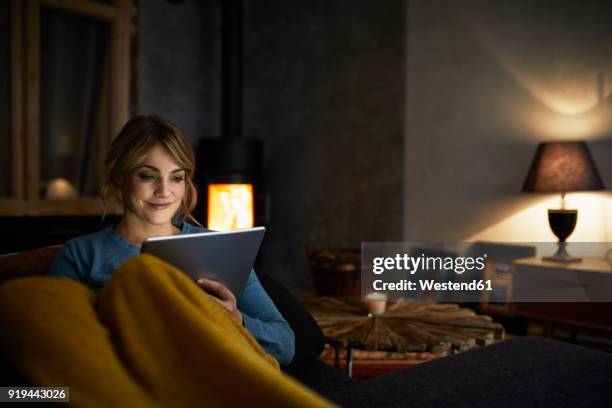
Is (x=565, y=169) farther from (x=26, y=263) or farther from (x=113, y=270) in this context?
(x=26, y=263)

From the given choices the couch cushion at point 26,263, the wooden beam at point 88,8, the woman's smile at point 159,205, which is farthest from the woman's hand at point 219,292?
the wooden beam at point 88,8

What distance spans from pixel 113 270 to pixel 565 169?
8.29ft

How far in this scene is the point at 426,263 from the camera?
3.68 meters

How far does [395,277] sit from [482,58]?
1.80 m

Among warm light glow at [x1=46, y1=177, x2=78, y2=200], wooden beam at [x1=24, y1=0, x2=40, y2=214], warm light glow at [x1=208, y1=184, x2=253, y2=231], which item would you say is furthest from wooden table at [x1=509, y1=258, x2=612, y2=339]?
wooden beam at [x1=24, y1=0, x2=40, y2=214]

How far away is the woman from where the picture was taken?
3.65 ft

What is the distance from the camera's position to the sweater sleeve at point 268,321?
46.3 inches

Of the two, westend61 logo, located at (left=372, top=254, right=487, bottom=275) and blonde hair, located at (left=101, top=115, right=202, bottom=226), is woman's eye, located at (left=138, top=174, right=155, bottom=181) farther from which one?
westend61 logo, located at (left=372, top=254, right=487, bottom=275)

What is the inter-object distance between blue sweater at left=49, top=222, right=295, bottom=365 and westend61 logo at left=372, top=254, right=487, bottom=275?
254 cm

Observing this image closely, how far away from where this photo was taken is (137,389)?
521 mm

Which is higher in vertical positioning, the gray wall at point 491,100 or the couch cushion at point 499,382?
the gray wall at point 491,100

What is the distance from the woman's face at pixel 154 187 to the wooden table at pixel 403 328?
0.79 metres

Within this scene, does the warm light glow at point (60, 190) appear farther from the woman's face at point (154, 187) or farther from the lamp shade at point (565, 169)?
the lamp shade at point (565, 169)

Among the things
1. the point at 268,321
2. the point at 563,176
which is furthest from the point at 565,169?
the point at 268,321
